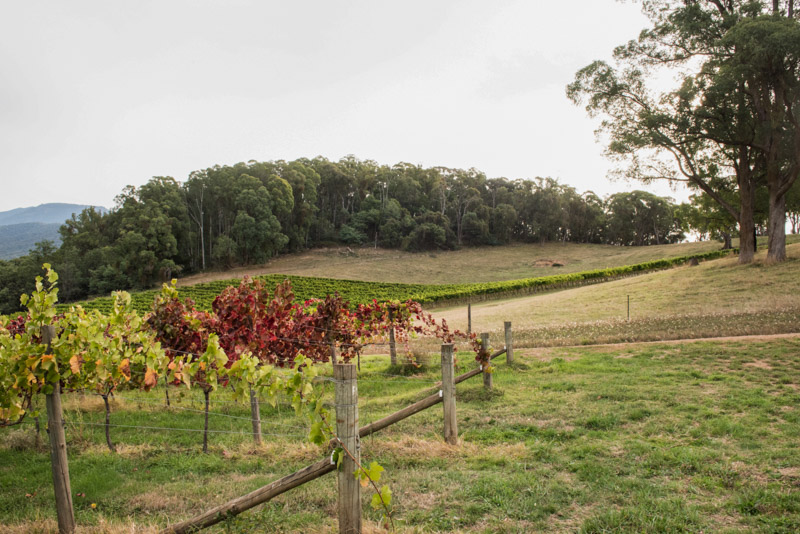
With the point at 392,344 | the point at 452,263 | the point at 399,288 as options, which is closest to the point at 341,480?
the point at 392,344

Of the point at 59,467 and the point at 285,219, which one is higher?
the point at 285,219

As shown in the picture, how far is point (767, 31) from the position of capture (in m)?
20.2

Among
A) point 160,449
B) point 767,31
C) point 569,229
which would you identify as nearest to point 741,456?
point 160,449

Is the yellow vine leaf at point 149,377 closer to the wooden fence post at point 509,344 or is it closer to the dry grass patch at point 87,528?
the dry grass patch at point 87,528

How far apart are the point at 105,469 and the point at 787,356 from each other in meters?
12.6

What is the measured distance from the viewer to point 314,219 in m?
74.9

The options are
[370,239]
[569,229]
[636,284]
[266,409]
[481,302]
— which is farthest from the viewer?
[569,229]

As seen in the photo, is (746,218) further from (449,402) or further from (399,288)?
(399,288)

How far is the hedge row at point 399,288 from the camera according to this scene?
38000 mm

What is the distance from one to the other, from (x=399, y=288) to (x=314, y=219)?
1322 inches

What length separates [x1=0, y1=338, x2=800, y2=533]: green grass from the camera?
402cm

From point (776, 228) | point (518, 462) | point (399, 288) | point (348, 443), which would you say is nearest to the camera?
point (348, 443)

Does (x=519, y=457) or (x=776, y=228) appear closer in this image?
(x=519, y=457)

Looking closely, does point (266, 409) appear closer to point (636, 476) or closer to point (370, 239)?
point (636, 476)
